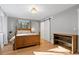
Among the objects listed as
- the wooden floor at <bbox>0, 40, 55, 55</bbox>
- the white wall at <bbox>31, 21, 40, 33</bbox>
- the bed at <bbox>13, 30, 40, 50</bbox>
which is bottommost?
the wooden floor at <bbox>0, 40, 55, 55</bbox>

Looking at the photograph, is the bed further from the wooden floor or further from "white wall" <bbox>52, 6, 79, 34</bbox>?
"white wall" <bbox>52, 6, 79, 34</bbox>

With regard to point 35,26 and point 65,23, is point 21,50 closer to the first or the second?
point 35,26

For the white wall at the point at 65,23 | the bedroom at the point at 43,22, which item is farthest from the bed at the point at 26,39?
the white wall at the point at 65,23

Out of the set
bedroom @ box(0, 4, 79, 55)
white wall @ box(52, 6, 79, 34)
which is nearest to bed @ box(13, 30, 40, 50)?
bedroom @ box(0, 4, 79, 55)

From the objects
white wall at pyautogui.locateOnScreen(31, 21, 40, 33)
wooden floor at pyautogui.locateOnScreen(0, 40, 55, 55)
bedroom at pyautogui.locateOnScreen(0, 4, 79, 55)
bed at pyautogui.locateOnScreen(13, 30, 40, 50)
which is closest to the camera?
wooden floor at pyautogui.locateOnScreen(0, 40, 55, 55)

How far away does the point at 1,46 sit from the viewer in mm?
1287

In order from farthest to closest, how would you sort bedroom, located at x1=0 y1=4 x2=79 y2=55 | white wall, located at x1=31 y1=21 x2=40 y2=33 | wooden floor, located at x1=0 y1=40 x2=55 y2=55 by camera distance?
white wall, located at x1=31 y1=21 x2=40 y2=33 → bedroom, located at x1=0 y1=4 x2=79 y2=55 → wooden floor, located at x1=0 y1=40 x2=55 y2=55

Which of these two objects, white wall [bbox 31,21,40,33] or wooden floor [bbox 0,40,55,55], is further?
white wall [bbox 31,21,40,33]

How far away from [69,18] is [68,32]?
0.26 metres

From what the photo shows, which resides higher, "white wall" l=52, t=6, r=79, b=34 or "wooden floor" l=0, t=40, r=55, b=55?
"white wall" l=52, t=6, r=79, b=34

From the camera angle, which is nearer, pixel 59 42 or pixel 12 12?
pixel 12 12

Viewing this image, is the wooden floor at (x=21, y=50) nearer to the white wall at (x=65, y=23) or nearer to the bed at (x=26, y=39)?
the bed at (x=26, y=39)
